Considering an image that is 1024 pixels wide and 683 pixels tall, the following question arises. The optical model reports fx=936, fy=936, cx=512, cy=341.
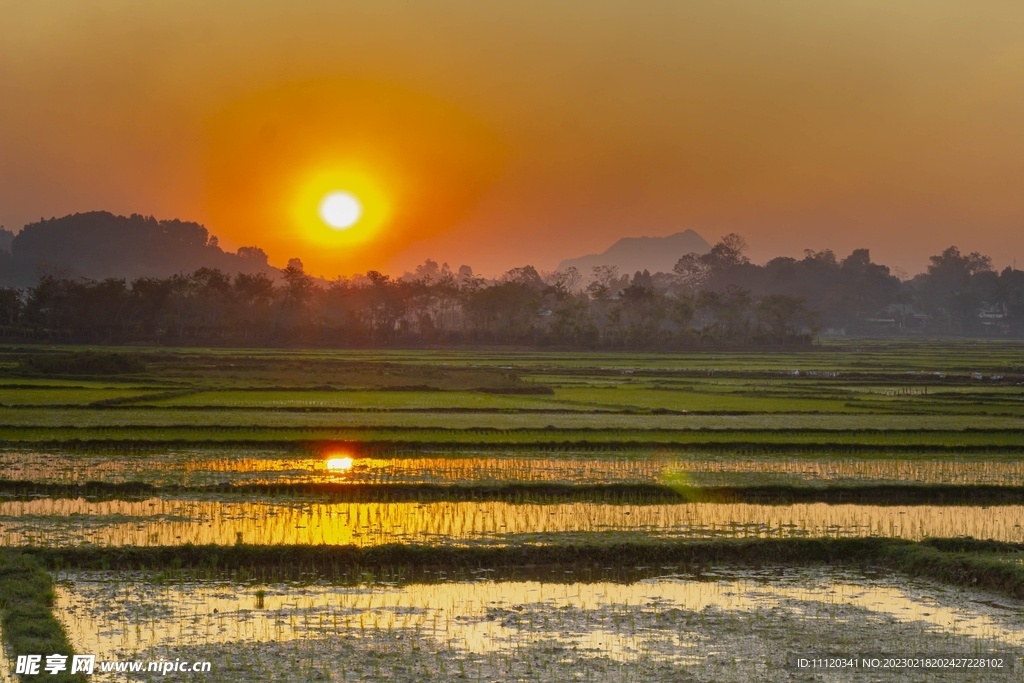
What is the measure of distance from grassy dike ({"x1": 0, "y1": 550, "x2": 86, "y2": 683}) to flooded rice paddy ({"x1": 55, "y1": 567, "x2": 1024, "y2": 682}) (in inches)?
7.0

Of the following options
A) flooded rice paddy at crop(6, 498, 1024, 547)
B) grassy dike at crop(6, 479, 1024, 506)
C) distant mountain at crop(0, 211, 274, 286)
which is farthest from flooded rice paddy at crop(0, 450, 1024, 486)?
distant mountain at crop(0, 211, 274, 286)

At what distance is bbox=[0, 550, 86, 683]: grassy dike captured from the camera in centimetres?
785

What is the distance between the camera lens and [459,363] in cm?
5356

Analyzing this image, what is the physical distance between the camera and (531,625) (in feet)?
29.2

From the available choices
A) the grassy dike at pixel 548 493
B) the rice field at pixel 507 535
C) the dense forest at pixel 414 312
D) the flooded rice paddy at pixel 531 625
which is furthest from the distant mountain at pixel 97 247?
the flooded rice paddy at pixel 531 625

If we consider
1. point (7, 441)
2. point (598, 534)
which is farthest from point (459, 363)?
point (598, 534)

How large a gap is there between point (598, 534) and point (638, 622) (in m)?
3.09

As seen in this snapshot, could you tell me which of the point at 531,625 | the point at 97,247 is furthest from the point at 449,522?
the point at 97,247

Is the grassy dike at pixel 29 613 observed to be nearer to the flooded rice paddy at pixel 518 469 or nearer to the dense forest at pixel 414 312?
the flooded rice paddy at pixel 518 469

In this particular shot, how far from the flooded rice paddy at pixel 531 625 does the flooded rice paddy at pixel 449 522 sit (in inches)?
62.6

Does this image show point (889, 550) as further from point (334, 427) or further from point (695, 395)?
point (695, 395)

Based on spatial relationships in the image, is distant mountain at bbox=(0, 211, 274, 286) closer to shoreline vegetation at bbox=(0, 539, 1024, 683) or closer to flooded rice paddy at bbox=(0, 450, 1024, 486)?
flooded rice paddy at bbox=(0, 450, 1024, 486)

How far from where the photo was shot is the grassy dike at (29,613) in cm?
785

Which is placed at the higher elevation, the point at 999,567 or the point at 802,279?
the point at 802,279
